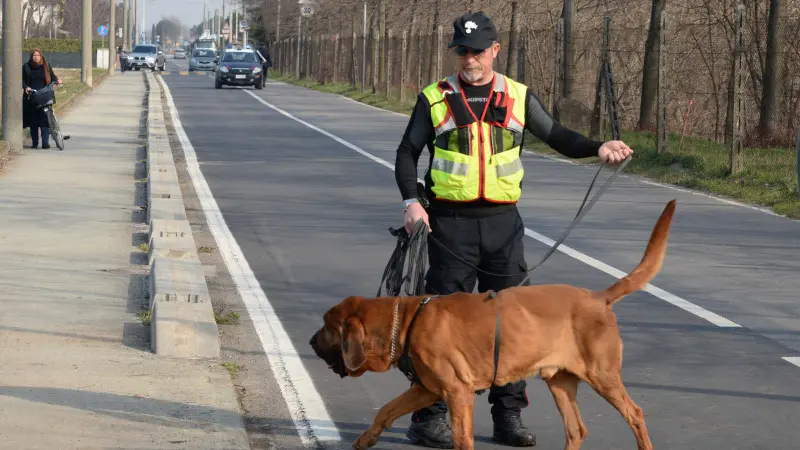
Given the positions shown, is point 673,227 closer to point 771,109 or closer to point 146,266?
point 146,266

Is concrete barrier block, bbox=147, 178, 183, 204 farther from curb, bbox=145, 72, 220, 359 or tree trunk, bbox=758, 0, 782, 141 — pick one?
tree trunk, bbox=758, 0, 782, 141

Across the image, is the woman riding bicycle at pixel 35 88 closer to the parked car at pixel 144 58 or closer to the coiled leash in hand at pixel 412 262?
the coiled leash in hand at pixel 412 262

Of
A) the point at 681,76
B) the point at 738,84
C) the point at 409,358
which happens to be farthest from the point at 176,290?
the point at 681,76

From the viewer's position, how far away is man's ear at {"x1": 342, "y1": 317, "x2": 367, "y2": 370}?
5.32 m

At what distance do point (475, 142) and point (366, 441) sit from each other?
53.3 inches

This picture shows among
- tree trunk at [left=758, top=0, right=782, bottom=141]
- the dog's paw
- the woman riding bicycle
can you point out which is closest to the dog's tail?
the dog's paw

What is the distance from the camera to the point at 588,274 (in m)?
10.8

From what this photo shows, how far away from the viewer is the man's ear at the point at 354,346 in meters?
5.32

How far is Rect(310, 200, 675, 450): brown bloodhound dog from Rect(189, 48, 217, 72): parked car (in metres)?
82.6

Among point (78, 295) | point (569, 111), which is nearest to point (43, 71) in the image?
point (569, 111)

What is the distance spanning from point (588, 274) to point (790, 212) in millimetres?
4919

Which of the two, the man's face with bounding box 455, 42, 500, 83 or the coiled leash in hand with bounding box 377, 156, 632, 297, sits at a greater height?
the man's face with bounding box 455, 42, 500, 83

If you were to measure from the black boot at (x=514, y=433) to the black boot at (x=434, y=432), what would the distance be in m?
0.24

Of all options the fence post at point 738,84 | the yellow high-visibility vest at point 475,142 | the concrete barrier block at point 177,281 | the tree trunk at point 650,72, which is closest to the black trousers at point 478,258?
the yellow high-visibility vest at point 475,142
